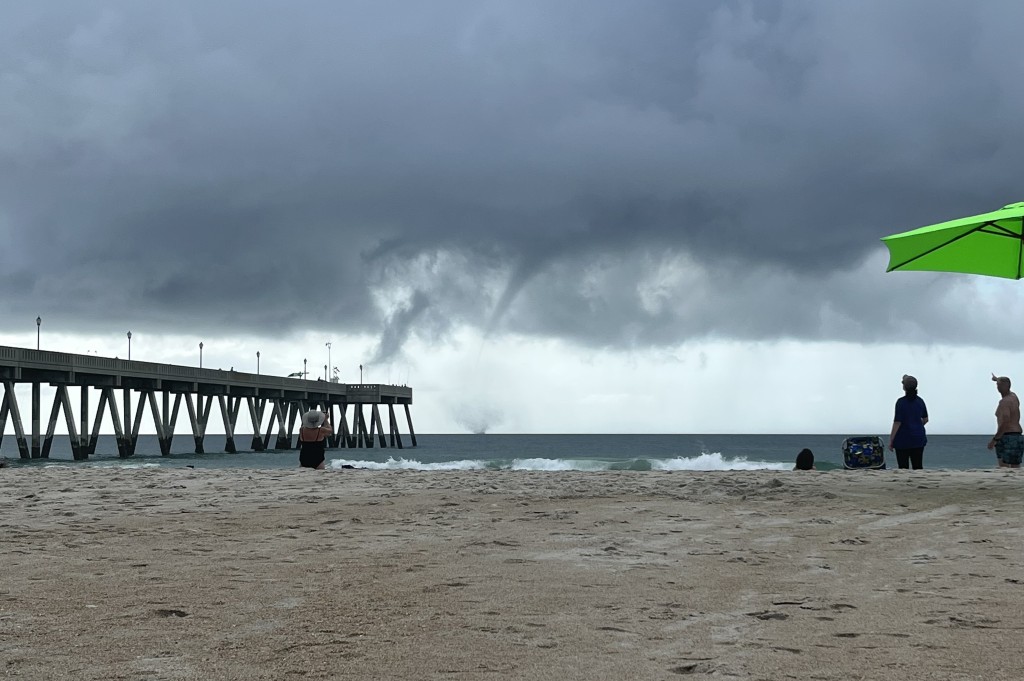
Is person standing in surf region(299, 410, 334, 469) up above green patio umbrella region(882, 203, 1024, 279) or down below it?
below

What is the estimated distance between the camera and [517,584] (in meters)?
6.21

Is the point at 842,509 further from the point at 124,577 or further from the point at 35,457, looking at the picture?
the point at 35,457

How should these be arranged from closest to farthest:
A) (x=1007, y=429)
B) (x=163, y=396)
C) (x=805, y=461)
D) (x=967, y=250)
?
1. (x=967, y=250)
2. (x=1007, y=429)
3. (x=805, y=461)
4. (x=163, y=396)

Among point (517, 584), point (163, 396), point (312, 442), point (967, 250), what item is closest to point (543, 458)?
point (163, 396)

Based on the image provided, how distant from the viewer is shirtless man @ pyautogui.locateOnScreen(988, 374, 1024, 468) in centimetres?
1385

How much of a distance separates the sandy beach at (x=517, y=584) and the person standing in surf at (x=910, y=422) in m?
2.40

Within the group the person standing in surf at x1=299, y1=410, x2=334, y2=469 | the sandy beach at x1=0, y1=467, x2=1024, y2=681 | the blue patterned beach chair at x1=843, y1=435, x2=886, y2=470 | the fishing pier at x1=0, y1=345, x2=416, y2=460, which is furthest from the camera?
the fishing pier at x1=0, y1=345, x2=416, y2=460

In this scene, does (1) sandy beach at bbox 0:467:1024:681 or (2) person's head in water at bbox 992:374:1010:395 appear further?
(2) person's head in water at bbox 992:374:1010:395

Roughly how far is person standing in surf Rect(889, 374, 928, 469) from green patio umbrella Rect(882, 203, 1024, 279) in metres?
2.42

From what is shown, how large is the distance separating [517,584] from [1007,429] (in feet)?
34.8

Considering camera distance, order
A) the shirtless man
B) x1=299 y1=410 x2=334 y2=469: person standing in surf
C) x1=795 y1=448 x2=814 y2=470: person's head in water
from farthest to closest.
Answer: x1=299 y1=410 x2=334 y2=469: person standing in surf
x1=795 y1=448 x2=814 y2=470: person's head in water
the shirtless man

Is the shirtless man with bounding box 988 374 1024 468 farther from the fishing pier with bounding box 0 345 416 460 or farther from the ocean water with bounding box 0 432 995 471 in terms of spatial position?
the fishing pier with bounding box 0 345 416 460

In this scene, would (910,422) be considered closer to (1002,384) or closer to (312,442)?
(1002,384)

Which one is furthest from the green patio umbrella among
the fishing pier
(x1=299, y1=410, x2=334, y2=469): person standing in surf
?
the fishing pier
